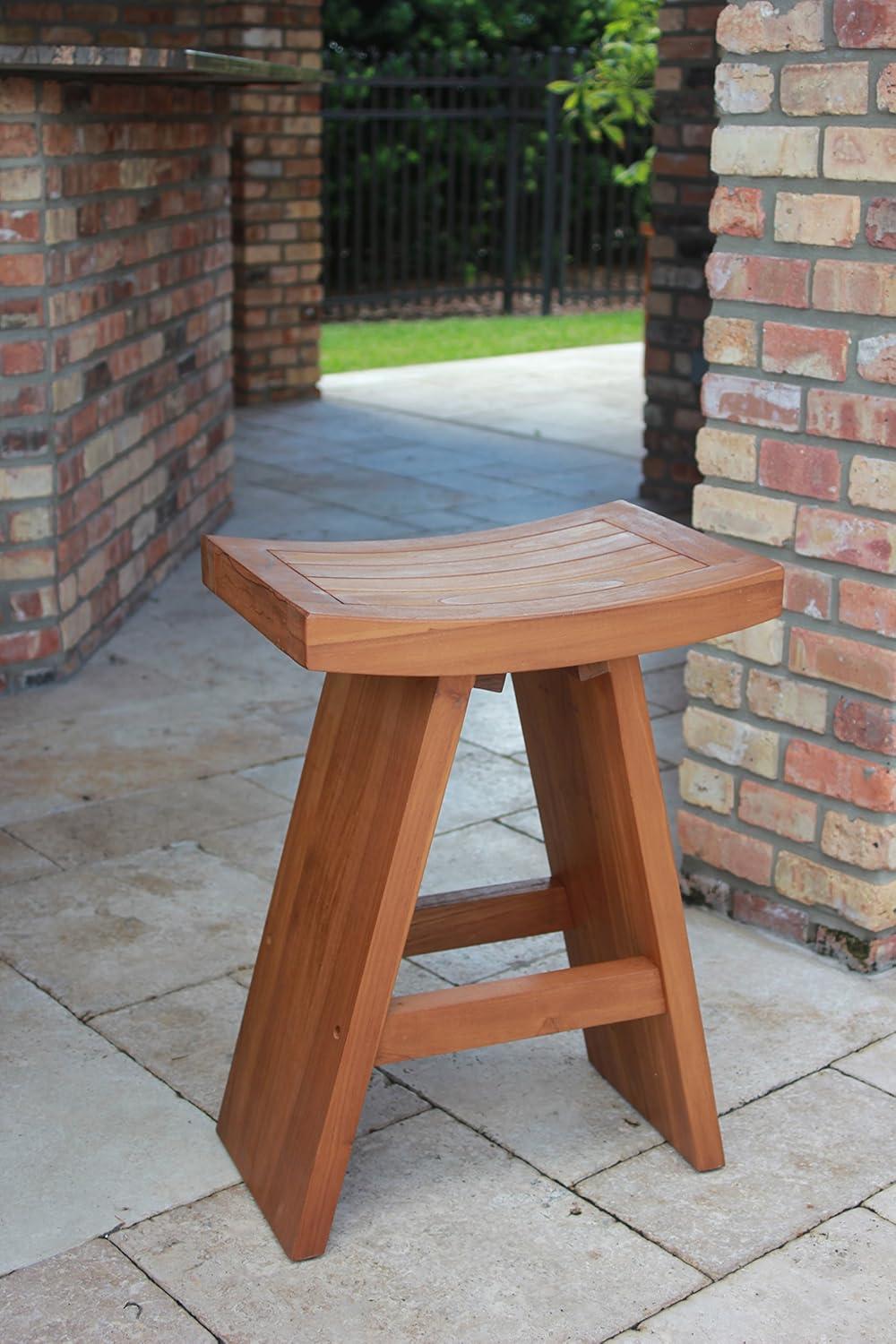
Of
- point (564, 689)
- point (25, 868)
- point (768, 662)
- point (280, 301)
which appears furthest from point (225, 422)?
point (564, 689)

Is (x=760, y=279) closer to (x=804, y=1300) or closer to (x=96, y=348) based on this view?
(x=804, y=1300)

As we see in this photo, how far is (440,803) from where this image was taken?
6.35 ft

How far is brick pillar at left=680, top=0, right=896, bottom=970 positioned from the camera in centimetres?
252

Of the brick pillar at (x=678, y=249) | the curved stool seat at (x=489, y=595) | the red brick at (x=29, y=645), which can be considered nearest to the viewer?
the curved stool seat at (x=489, y=595)

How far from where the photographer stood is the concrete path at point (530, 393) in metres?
7.60

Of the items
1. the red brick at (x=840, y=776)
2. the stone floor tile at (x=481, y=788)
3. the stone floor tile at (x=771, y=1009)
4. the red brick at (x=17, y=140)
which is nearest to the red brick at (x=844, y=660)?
the red brick at (x=840, y=776)

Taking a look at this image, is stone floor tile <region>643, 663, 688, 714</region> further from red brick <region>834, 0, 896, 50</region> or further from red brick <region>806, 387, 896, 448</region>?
red brick <region>834, 0, 896, 50</region>

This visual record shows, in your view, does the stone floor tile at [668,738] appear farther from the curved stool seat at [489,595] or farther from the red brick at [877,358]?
the curved stool seat at [489,595]

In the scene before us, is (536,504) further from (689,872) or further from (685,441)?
(689,872)

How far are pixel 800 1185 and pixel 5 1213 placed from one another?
39.9 inches

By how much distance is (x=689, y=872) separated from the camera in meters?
3.03

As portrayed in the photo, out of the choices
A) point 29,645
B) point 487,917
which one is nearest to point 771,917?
point 487,917

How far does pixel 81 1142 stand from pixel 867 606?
140cm

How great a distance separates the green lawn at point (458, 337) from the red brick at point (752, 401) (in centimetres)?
675
